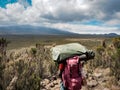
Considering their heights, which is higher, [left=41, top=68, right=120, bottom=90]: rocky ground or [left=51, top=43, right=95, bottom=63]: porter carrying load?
[left=51, top=43, right=95, bottom=63]: porter carrying load

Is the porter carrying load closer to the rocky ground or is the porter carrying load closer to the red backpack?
the red backpack

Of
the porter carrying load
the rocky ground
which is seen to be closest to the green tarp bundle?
the porter carrying load

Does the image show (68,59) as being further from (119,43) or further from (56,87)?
(119,43)

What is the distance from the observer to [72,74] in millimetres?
4676

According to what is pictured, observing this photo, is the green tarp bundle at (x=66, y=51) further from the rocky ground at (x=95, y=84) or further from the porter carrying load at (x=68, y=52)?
the rocky ground at (x=95, y=84)

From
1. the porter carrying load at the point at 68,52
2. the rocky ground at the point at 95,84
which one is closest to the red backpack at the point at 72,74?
the porter carrying load at the point at 68,52

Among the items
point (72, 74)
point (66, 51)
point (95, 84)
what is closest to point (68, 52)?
point (66, 51)

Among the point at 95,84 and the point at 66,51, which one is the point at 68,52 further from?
the point at 95,84

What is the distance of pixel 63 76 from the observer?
4766 mm

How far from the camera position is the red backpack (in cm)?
459

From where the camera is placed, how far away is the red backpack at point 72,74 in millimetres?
4590

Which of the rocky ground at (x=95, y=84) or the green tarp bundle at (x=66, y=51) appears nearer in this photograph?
the green tarp bundle at (x=66, y=51)

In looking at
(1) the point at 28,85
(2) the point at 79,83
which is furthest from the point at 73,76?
(1) the point at 28,85

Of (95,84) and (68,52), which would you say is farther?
(95,84)
